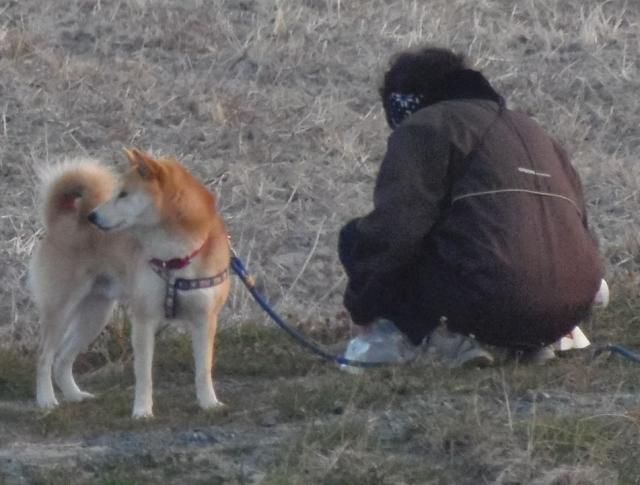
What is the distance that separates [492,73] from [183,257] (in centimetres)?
721

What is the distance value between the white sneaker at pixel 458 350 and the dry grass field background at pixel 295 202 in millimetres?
117

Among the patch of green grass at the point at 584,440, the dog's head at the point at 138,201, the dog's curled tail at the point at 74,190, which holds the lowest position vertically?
the patch of green grass at the point at 584,440

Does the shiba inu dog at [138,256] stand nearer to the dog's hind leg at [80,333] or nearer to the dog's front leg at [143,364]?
the dog's front leg at [143,364]

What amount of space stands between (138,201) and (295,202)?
4.42m

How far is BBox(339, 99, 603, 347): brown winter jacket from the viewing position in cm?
593

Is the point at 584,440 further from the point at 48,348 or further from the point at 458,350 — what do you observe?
the point at 48,348

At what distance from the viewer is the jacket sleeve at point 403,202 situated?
5938 millimetres

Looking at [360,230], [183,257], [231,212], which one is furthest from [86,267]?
[231,212]

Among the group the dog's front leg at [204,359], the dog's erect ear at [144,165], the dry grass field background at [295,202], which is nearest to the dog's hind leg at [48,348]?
the dry grass field background at [295,202]

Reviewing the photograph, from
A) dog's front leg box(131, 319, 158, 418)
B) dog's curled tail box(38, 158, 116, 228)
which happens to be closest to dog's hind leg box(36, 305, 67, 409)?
dog's curled tail box(38, 158, 116, 228)

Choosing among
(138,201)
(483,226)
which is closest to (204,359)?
(138,201)

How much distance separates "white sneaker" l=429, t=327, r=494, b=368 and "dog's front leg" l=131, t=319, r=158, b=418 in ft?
4.42

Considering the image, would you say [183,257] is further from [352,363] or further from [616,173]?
[616,173]

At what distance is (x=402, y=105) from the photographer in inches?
250
